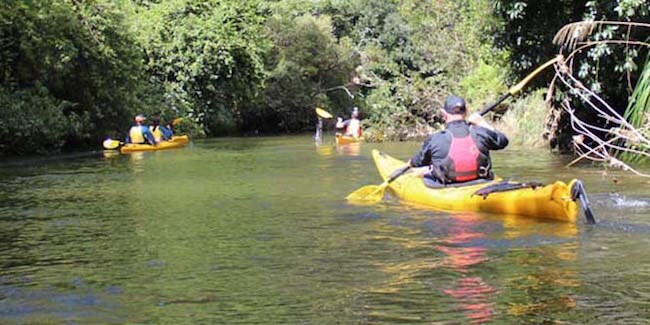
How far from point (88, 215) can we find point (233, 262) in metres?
3.53

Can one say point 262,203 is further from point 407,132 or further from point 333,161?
point 407,132

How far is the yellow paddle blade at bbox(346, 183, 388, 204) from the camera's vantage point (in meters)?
10.1

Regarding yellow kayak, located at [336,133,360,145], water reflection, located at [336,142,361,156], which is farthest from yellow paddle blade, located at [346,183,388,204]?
yellow kayak, located at [336,133,360,145]

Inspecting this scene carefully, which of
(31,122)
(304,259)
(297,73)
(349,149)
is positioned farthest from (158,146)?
(297,73)

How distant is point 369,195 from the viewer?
10.1m

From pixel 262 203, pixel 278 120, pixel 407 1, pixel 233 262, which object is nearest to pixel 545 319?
pixel 233 262

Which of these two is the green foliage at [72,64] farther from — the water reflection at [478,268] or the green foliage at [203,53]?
the water reflection at [478,268]

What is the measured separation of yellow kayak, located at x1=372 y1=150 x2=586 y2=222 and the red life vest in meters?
0.17

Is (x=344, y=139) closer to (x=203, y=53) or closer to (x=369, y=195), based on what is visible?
(x=203, y=53)

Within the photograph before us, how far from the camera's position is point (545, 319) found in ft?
14.9

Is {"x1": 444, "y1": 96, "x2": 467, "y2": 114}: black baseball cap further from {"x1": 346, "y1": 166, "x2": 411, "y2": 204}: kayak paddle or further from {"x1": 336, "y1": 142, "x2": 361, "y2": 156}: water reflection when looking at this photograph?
{"x1": 336, "y1": 142, "x2": 361, "y2": 156}: water reflection

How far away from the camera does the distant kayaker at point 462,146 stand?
8656 mm

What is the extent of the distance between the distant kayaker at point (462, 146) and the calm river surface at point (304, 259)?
1.83 feet

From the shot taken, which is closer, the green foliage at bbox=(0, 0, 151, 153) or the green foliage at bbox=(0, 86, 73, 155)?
the green foliage at bbox=(0, 86, 73, 155)
